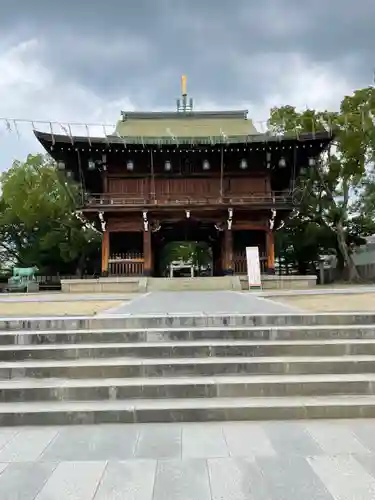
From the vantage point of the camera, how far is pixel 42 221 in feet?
103

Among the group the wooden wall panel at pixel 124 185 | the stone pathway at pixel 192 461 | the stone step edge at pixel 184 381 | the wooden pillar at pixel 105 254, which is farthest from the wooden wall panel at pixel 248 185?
the stone pathway at pixel 192 461

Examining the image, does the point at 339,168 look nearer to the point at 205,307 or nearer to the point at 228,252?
the point at 228,252

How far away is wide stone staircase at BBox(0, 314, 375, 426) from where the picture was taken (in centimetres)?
446

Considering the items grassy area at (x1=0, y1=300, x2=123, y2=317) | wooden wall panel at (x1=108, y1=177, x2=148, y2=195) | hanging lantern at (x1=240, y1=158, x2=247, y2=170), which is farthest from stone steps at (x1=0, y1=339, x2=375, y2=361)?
wooden wall panel at (x1=108, y1=177, x2=148, y2=195)

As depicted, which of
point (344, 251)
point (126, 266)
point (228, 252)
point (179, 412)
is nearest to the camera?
point (179, 412)

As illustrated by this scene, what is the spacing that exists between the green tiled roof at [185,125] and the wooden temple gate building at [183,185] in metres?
2.30

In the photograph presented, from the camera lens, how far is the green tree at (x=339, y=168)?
959 inches

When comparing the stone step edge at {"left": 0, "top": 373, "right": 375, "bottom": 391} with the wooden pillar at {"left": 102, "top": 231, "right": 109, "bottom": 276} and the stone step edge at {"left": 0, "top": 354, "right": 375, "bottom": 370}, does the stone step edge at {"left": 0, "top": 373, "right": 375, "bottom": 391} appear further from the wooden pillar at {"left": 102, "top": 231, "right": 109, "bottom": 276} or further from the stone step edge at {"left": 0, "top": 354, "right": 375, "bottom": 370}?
the wooden pillar at {"left": 102, "top": 231, "right": 109, "bottom": 276}

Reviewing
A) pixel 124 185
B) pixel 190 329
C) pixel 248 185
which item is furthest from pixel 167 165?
pixel 190 329

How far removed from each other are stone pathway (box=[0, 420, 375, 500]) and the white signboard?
1310 cm

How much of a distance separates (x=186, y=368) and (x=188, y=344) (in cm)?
53

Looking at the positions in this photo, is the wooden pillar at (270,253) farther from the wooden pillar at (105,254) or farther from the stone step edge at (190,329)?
the stone step edge at (190,329)

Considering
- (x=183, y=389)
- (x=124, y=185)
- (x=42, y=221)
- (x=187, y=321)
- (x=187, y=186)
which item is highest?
(x=124, y=185)

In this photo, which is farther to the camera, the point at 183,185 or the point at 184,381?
the point at 183,185
